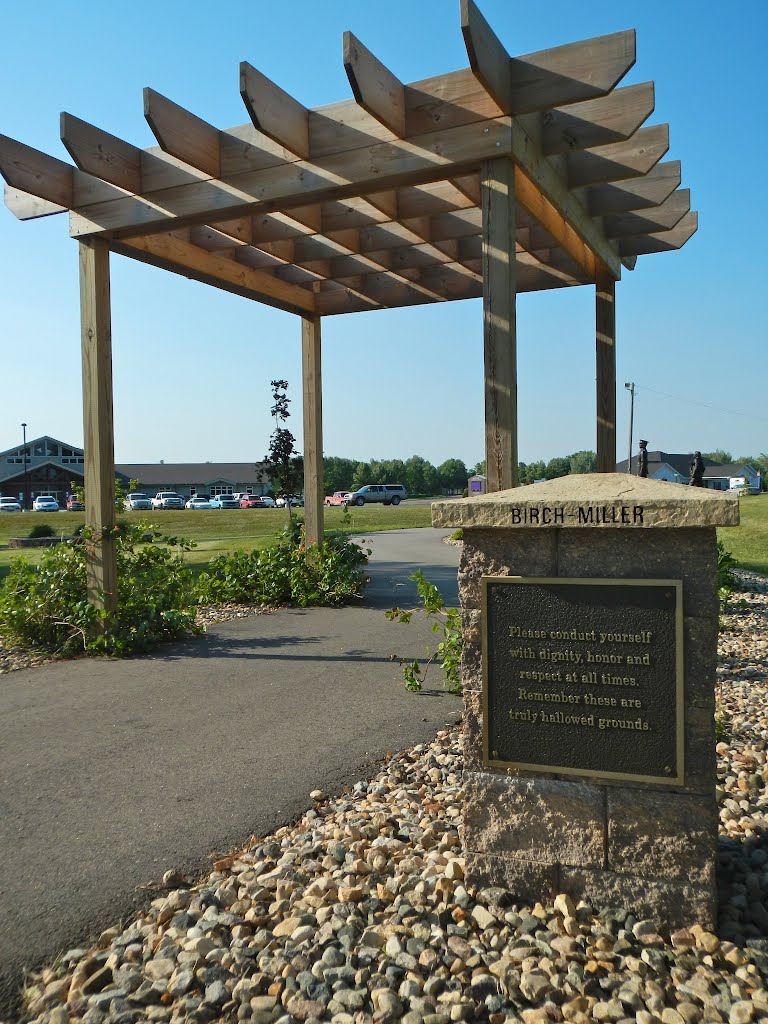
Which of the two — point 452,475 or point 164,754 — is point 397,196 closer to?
point 164,754

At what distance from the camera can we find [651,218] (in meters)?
7.39

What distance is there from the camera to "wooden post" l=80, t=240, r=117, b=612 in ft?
22.6

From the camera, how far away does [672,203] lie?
23.6 feet

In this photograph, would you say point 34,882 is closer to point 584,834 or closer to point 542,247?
point 584,834

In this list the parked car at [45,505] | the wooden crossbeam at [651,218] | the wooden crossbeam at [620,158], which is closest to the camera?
the wooden crossbeam at [620,158]

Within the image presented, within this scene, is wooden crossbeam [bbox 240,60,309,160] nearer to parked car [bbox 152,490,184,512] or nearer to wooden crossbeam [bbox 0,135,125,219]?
wooden crossbeam [bbox 0,135,125,219]

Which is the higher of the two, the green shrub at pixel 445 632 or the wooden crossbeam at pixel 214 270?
the wooden crossbeam at pixel 214 270

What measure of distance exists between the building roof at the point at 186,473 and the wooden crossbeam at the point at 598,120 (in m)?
86.3

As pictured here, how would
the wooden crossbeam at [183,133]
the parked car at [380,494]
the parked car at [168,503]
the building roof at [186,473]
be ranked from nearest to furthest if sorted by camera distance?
the wooden crossbeam at [183,133] → the parked car at [380,494] → the parked car at [168,503] → the building roof at [186,473]

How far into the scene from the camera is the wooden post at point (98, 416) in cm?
690

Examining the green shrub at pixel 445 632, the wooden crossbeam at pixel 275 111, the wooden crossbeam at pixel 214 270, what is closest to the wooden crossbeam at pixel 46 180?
the wooden crossbeam at pixel 214 270

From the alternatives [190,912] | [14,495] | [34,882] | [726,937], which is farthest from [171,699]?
[14,495]

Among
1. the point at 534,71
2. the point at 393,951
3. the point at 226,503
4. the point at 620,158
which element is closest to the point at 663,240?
the point at 620,158

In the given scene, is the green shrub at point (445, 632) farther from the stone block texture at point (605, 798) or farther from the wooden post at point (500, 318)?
the stone block texture at point (605, 798)
